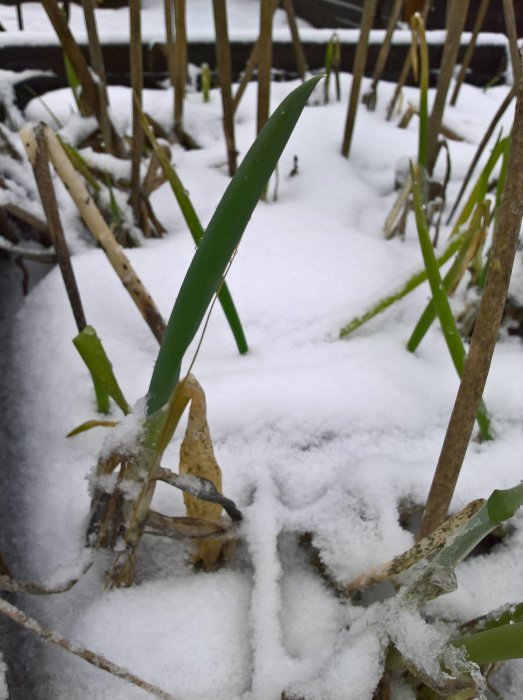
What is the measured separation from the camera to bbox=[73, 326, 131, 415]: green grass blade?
1.52 ft

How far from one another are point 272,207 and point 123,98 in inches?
20.9

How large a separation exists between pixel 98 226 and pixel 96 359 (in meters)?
0.14

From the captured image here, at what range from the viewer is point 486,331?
34cm

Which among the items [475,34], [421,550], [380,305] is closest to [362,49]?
[475,34]

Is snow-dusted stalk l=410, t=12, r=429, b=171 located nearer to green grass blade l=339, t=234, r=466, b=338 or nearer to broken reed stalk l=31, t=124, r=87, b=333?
green grass blade l=339, t=234, r=466, b=338

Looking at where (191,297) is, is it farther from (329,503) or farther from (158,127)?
(158,127)

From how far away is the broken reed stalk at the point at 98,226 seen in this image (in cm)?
54

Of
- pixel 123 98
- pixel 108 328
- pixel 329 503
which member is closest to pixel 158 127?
pixel 123 98

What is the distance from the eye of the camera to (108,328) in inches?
26.5

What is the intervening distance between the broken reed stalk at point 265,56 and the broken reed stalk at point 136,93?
15 centimetres

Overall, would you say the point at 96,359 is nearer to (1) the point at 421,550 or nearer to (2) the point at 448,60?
(1) the point at 421,550

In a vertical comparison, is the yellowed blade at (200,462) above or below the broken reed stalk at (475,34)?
below

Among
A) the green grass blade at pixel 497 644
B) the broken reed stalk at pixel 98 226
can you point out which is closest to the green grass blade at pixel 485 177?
the broken reed stalk at pixel 98 226

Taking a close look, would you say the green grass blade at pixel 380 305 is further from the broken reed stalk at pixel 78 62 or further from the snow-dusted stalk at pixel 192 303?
the broken reed stalk at pixel 78 62
